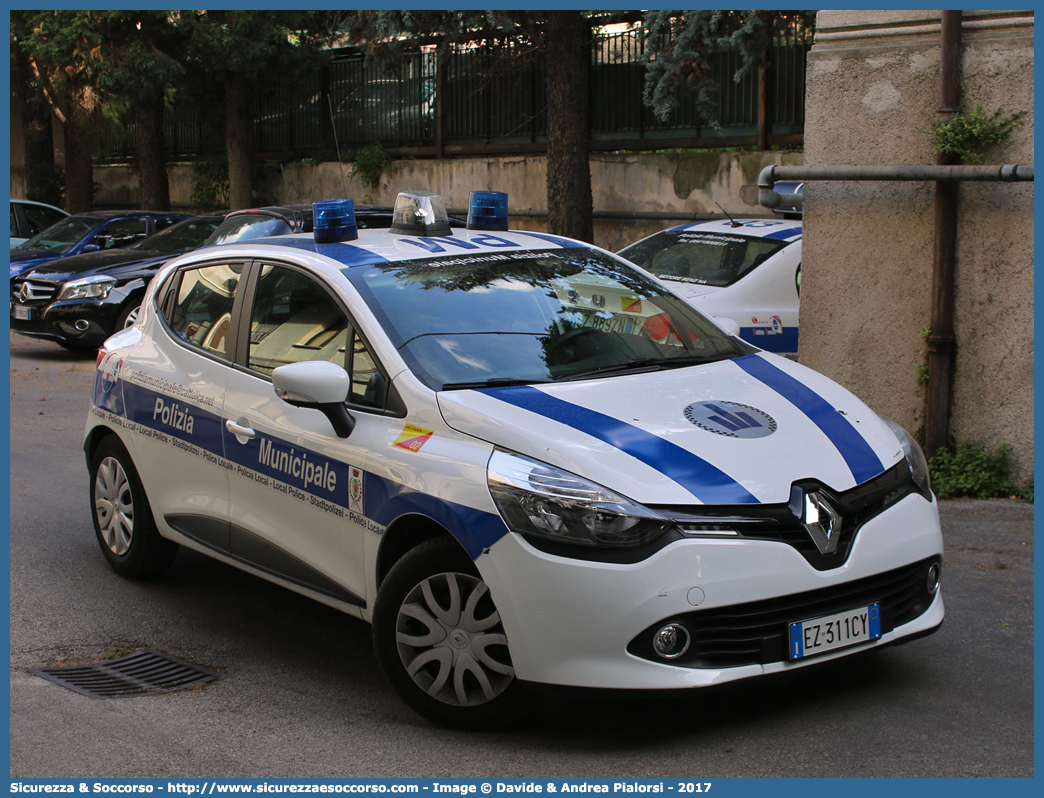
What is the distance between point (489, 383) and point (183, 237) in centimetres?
1159

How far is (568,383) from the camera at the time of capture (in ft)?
14.4

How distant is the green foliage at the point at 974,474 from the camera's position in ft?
23.0

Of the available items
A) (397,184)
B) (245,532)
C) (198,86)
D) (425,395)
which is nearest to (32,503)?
(245,532)

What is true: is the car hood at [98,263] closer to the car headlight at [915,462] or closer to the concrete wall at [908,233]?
the concrete wall at [908,233]

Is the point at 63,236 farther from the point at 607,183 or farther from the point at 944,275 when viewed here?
the point at 944,275

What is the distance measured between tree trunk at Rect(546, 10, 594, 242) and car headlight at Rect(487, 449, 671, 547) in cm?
1062

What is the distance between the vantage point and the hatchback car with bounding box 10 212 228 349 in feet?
43.8

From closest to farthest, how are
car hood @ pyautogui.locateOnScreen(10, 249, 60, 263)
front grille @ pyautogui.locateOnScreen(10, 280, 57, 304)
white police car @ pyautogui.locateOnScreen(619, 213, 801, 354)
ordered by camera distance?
white police car @ pyautogui.locateOnScreen(619, 213, 801, 354) < front grille @ pyautogui.locateOnScreen(10, 280, 57, 304) < car hood @ pyautogui.locateOnScreen(10, 249, 60, 263)

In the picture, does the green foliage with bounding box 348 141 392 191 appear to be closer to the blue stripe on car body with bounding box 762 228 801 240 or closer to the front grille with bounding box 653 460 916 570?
the blue stripe on car body with bounding box 762 228 801 240

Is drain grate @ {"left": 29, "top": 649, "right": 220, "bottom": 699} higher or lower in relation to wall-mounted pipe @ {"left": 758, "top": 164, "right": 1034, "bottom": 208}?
lower

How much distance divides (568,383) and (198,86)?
18.9 metres

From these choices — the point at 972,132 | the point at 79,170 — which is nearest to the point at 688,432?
the point at 972,132

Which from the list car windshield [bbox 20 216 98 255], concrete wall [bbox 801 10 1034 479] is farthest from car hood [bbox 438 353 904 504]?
car windshield [bbox 20 216 98 255]

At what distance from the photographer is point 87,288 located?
1338 centimetres
